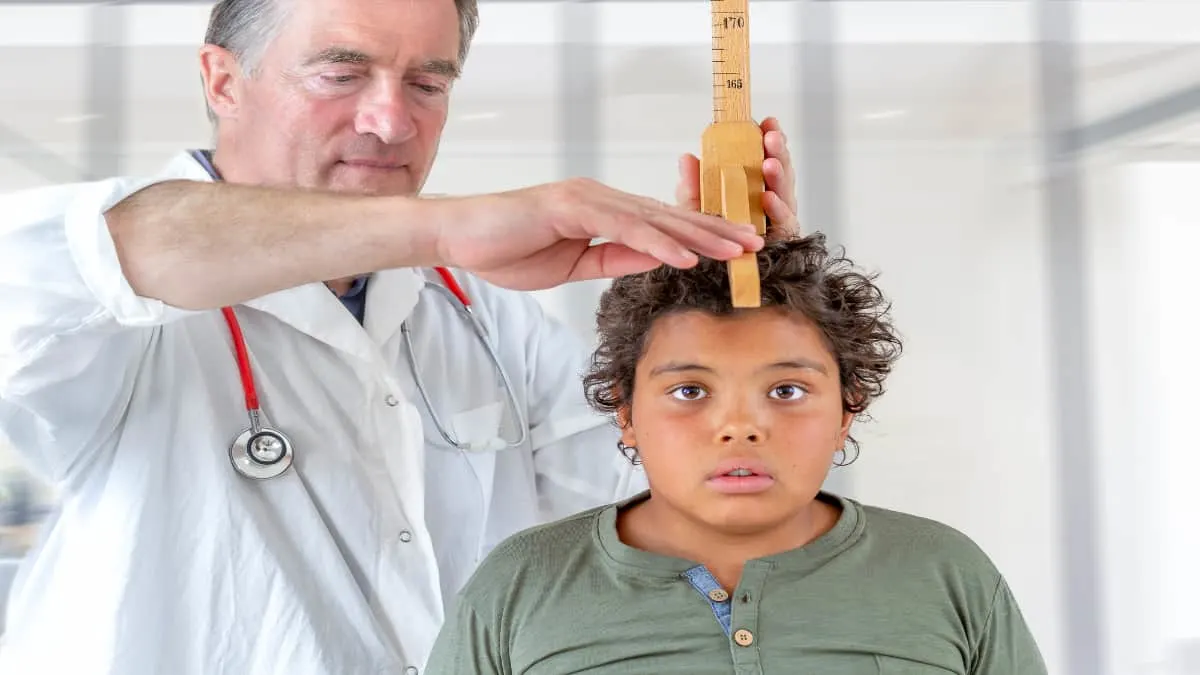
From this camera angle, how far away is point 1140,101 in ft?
5.94

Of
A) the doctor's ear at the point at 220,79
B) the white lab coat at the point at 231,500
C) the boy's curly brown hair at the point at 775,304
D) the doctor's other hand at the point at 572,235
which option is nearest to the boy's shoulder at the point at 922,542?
the boy's curly brown hair at the point at 775,304

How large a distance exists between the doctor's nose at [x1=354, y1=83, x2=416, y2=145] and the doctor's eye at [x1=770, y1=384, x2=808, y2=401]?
515 millimetres

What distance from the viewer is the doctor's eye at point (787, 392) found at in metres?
0.94

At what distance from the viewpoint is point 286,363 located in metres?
1.20

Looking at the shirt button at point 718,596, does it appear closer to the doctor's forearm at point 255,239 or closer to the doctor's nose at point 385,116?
the doctor's forearm at point 255,239

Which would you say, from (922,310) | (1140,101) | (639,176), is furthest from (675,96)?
(1140,101)

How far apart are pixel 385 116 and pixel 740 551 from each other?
0.58 metres

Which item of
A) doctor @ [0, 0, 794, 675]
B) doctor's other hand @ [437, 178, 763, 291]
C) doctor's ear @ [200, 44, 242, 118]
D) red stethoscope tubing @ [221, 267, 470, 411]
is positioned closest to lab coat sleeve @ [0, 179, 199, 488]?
doctor @ [0, 0, 794, 675]

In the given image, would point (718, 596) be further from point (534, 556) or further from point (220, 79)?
point (220, 79)

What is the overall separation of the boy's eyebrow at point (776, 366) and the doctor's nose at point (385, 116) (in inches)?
17.0

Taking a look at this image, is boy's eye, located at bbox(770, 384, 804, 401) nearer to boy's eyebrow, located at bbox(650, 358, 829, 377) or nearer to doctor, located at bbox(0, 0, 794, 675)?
boy's eyebrow, located at bbox(650, 358, 829, 377)

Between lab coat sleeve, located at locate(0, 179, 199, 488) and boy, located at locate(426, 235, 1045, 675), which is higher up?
lab coat sleeve, located at locate(0, 179, 199, 488)

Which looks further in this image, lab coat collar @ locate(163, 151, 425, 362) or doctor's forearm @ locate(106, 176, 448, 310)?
lab coat collar @ locate(163, 151, 425, 362)

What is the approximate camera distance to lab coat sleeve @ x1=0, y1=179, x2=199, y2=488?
894 mm
